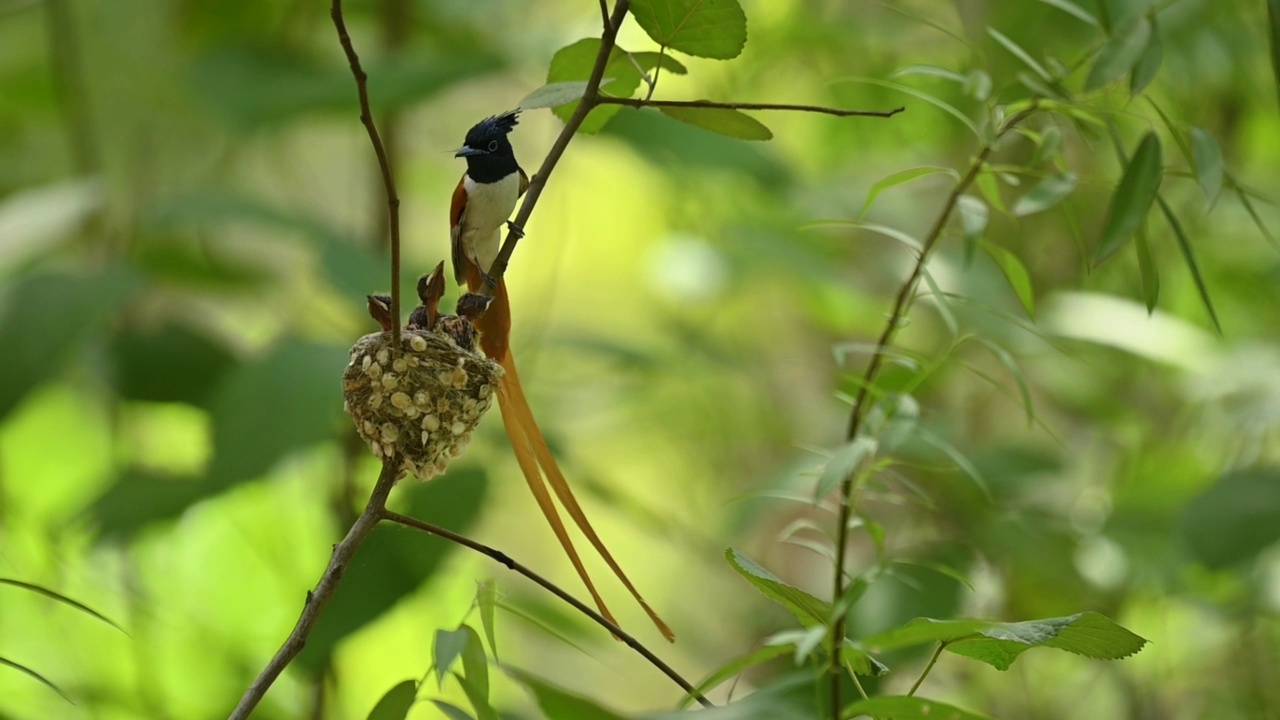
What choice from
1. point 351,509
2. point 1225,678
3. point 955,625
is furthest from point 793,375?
point 955,625

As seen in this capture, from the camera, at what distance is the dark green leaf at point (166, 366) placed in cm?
111

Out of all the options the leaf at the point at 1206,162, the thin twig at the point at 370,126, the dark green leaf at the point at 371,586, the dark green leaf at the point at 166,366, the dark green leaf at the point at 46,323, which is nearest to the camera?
the thin twig at the point at 370,126

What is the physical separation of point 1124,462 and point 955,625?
1179 mm

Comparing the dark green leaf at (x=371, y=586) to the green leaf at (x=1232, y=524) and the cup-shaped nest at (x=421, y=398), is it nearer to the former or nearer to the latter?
the cup-shaped nest at (x=421, y=398)

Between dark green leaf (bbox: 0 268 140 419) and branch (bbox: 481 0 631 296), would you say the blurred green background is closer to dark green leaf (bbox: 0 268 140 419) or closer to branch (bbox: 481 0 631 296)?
dark green leaf (bbox: 0 268 140 419)

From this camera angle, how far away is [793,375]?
201 cm

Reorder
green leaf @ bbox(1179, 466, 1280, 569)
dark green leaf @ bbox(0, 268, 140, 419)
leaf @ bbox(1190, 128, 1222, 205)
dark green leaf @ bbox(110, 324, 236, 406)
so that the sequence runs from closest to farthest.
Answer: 1. leaf @ bbox(1190, 128, 1222, 205)
2. green leaf @ bbox(1179, 466, 1280, 569)
3. dark green leaf @ bbox(0, 268, 140, 419)
4. dark green leaf @ bbox(110, 324, 236, 406)

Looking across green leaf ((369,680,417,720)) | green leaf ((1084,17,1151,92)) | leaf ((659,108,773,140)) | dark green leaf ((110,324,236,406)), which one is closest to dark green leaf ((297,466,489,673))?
green leaf ((369,680,417,720))

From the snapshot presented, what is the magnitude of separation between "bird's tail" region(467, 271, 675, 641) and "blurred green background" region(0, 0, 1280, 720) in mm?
97

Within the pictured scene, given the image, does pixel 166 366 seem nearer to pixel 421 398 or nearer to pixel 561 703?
pixel 421 398

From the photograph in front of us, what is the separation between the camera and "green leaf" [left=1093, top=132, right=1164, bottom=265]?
1.41ft

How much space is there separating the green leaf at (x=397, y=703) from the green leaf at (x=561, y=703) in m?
0.08

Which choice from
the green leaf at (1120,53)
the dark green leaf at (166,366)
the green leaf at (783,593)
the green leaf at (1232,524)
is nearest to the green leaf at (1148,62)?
the green leaf at (1120,53)

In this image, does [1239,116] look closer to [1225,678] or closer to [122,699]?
[1225,678]
